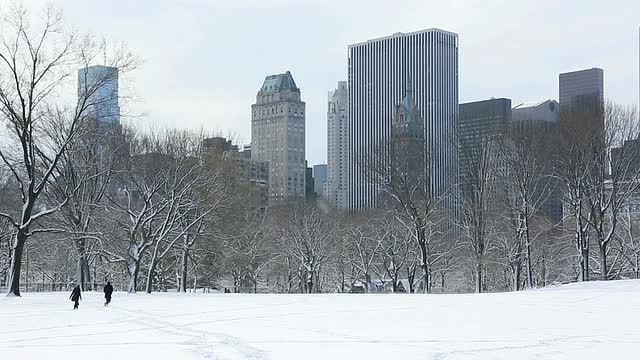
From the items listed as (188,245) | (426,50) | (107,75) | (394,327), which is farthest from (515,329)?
(426,50)

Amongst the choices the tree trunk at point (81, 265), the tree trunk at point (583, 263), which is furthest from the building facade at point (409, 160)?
the tree trunk at point (81, 265)

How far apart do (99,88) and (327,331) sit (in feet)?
73.4

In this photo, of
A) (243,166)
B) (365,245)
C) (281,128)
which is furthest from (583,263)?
(281,128)

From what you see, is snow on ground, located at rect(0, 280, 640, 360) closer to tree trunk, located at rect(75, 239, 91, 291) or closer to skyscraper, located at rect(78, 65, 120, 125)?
skyscraper, located at rect(78, 65, 120, 125)

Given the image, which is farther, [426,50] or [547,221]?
[426,50]

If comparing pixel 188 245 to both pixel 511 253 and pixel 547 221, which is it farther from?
pixel 547 221

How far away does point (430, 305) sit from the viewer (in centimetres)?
3050

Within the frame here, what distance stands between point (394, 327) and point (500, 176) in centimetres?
3364

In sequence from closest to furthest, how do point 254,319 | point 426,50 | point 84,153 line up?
point 254,319, point 84,153, point 426,50

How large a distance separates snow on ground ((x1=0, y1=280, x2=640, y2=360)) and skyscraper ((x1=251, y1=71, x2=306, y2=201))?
86.4 m

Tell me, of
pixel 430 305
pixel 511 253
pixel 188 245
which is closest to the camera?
pixel 430 305

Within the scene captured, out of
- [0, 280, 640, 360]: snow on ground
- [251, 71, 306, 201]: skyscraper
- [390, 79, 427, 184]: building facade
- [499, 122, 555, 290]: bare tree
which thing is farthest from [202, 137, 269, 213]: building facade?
[0, 280, 640, 360]: snow on ground

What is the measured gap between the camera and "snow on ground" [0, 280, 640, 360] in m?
15.5

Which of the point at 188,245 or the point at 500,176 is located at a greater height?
the point at 500,176
